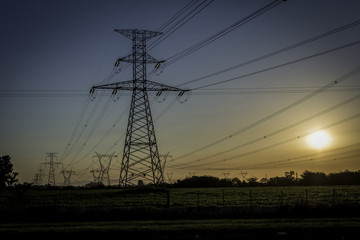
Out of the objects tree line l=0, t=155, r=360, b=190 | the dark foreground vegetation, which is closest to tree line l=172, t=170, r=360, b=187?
tree line l=0, t=155, r=360, b=190

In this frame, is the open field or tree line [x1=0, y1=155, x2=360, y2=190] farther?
tree line [x1=0, y1=155, x2=360, y2=190]

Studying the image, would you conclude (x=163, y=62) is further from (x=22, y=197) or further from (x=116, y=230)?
(x=116, y=230)

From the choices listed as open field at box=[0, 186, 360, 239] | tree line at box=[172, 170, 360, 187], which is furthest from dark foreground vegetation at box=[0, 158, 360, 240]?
tree line at box=[172, 170, 360, 187]

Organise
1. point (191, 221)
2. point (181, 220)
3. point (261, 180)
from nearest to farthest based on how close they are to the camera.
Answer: point (191, 221) → point (181, 220) → point (261, 180)

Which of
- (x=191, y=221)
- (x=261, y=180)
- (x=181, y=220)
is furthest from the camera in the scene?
(x=261, y=180)

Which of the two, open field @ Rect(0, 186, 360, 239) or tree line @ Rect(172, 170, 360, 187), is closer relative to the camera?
open field @ Rect(0, 186, 360, 239)

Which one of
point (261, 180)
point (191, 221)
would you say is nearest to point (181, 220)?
point (191, 221)

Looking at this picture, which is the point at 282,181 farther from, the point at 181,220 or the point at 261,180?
the point at 181,220

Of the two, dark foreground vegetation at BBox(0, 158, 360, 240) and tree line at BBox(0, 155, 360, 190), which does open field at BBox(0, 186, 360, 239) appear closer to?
dark foreground vegetation at BBox(0, 158, 360, 240)

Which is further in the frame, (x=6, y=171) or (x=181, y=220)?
(x=6, y=171)

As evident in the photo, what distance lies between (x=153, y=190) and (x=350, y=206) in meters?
31.6

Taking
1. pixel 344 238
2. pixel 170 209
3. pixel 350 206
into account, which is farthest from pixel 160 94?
pixel 344 238

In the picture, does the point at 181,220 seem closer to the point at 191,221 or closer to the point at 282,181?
the point at 191,221

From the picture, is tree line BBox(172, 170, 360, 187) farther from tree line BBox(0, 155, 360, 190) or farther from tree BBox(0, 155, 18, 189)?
tree BBox(0, 155, 18, 189)
